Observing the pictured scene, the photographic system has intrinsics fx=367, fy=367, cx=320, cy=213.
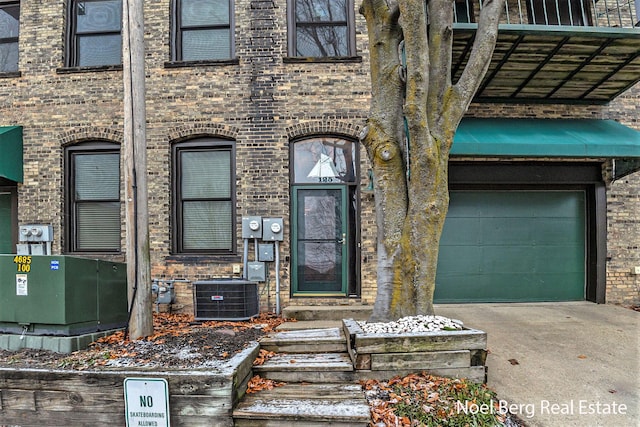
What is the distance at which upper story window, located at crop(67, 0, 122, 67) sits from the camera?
24.3 feet

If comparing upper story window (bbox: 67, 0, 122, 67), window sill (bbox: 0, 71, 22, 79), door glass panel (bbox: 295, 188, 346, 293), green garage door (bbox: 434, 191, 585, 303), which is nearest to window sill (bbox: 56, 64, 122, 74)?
upper story window (bbox: 67, 0, 122, 67)

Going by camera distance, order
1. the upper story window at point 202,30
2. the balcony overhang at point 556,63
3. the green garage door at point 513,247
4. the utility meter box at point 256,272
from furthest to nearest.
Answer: the green garage door at point 513,247 < the upper story window at point 202,30 < the utility meter box at point 256,272 < the balcony overhang at point 556,63

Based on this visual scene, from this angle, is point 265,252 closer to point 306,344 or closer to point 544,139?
point 306,344

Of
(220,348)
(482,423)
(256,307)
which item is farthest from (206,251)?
(482,423)

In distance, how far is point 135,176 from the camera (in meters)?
4.75

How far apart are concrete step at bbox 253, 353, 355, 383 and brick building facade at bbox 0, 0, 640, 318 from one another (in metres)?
2.69

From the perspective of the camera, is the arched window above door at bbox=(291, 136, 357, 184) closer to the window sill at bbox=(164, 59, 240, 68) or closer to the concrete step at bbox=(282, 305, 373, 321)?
the window sill at bbox=(164, 59, 240, 68)

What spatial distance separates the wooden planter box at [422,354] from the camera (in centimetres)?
380

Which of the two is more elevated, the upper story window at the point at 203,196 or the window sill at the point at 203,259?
the upper story window at the point at 203,196

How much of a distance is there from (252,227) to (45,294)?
3.19 meters

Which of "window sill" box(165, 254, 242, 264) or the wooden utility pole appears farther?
"window sill" box(165, 254, 242, 264)

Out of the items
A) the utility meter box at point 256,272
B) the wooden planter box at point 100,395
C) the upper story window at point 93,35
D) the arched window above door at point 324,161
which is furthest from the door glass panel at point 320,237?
the upper story window at point 93,35

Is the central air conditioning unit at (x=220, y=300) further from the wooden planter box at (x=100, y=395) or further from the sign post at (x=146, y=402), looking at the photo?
the sign post at (x=146, y=402)

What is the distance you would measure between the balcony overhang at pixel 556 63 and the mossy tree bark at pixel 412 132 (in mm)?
1854
